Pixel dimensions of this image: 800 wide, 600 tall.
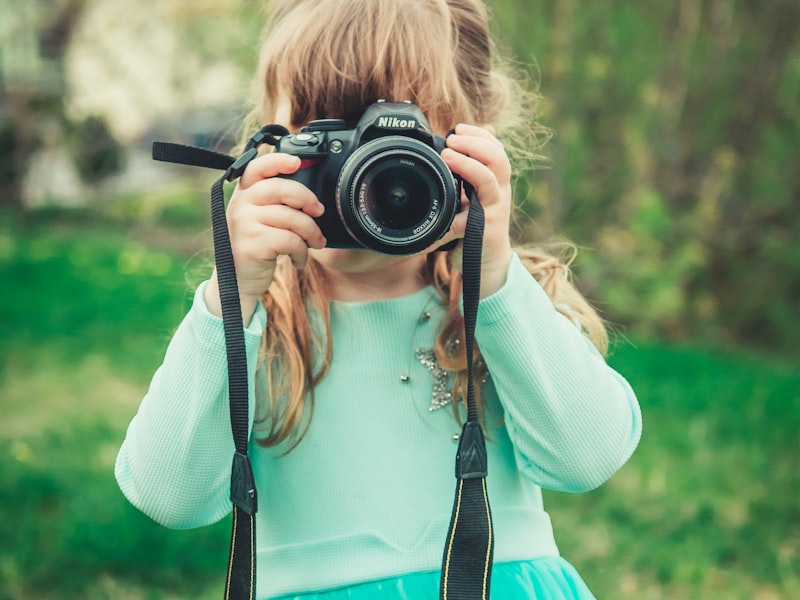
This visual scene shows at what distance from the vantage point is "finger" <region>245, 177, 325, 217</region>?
120 cm

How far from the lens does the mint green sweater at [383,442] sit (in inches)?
47.3

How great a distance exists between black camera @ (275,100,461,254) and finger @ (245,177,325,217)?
0.12ft

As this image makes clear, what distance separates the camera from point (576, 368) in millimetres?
1237

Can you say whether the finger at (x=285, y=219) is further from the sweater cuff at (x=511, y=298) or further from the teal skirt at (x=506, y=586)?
the teal skirt at (x=506, y=586)

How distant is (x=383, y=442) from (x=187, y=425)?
0.29m

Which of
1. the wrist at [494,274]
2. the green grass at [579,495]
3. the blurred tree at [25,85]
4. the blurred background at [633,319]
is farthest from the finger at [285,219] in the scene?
the blurred tree at [25,85]

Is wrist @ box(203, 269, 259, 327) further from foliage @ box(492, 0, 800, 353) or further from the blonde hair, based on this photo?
foliage @ box(492, 0, 800, 353)

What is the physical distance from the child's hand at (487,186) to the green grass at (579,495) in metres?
0.69

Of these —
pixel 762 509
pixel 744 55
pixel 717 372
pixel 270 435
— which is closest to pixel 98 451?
pixel 270 435

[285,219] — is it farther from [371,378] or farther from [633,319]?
[633,319]

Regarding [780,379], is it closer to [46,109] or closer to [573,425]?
[573,425]

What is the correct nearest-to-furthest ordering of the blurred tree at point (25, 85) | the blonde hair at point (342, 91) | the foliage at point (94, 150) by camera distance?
the blonde hair at point (342, 91), the blurred tree at point (25, 85), the foliage at point (94, 150)

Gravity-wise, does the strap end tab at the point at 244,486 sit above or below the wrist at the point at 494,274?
below

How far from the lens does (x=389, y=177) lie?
118 centimetres
